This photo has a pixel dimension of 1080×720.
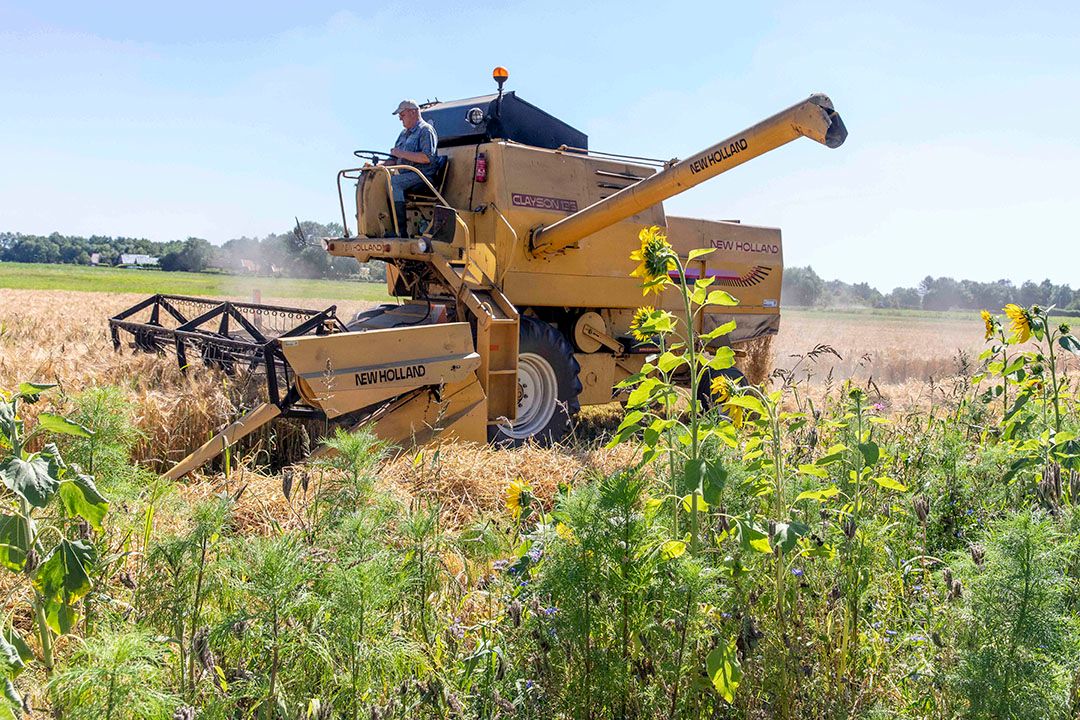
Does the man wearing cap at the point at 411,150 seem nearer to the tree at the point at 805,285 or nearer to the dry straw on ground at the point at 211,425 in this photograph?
the dry straw on ground at the point at 211,425

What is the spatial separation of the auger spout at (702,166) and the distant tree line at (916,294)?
136 ft

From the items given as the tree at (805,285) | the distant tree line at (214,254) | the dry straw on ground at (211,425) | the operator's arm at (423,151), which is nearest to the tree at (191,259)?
the distant tree line at (214,254)

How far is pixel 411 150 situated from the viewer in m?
7.44

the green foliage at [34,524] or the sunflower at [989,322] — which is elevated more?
the sunflower at [989,322]

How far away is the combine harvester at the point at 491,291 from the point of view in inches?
230

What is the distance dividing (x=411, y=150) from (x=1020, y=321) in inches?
210

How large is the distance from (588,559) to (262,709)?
33.5 inches

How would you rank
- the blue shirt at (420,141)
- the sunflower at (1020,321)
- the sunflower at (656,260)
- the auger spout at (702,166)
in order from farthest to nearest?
the blue shirt at (420,141), the auger spout at (702,166), the sunflower at (1020,321), the sunflower at (656,260)

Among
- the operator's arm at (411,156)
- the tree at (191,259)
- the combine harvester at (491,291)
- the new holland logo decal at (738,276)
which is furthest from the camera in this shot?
the tree at (191,259)

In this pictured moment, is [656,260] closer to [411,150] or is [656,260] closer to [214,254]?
[411,150]

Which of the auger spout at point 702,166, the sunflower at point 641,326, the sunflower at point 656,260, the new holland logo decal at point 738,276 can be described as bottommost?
the sunflower at point 641,326

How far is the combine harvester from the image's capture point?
230 inches

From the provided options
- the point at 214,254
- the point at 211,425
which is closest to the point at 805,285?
the point at 214,254

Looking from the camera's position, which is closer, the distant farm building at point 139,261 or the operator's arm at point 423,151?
the operator's arm at point 423,151
